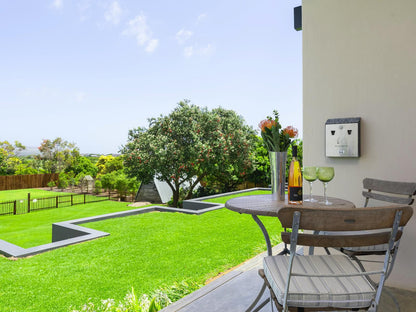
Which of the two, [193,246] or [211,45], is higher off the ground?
[211,45]

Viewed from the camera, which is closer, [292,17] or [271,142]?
[271,142]

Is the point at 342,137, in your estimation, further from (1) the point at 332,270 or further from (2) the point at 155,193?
(2) the point at 155,193

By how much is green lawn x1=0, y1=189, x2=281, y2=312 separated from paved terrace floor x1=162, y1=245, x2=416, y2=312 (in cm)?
71

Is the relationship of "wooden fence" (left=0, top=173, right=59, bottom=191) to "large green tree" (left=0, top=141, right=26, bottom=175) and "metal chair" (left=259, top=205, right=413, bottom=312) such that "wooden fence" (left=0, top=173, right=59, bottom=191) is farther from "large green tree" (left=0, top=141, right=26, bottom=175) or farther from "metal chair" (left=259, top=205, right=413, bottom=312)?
"metal chair" (left=259, top=205, right=413, bottom=312)

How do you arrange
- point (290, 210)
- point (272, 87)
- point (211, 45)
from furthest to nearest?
point (211, 45)
point (272, 87)
point (290, 210)

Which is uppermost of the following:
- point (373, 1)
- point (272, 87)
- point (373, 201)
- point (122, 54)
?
point (122, 54)

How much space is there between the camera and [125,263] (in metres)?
3.47

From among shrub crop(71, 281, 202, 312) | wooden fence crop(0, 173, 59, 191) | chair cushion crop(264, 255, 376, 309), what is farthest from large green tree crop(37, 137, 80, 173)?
chair cushion crop(264, 255, 376, 309)

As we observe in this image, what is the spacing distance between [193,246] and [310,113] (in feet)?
8.32

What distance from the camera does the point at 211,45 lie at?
3284 cm

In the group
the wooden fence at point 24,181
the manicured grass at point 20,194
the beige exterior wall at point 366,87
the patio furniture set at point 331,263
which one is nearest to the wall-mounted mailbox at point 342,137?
the beige exterior wall at point 366,87

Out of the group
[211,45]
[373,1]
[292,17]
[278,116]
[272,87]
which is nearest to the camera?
[278,116]

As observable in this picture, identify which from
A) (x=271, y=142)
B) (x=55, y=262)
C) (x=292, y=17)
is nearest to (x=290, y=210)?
(x=271, y=142)

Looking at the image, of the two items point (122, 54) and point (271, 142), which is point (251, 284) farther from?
point (122, 54)
